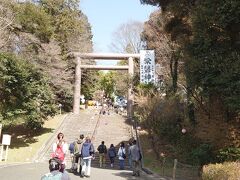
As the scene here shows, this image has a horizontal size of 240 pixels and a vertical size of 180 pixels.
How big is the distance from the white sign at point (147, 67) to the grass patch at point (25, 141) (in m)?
9.03

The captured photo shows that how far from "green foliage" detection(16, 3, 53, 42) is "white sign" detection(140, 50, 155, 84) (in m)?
9.07

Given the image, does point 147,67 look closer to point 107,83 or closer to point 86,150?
point 86,150

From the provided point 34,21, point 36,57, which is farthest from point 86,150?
point 34,21

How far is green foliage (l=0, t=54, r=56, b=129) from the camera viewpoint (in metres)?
28.7

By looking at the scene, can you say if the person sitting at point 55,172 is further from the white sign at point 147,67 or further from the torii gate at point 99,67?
the torii gate at point 99,67

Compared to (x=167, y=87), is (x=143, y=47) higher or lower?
higher

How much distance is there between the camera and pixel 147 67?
41.0m

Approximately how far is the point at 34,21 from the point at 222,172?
30.4m

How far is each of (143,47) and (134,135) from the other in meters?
24.1

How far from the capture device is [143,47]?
184ft

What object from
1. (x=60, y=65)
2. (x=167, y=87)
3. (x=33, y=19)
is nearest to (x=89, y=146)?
(x=167, y=87)

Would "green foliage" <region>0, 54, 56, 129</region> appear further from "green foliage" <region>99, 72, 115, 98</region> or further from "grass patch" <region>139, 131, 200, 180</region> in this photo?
"green foliage" <region>99, 72, 115, 98</region>

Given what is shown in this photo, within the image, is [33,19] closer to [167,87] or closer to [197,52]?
[167,87]

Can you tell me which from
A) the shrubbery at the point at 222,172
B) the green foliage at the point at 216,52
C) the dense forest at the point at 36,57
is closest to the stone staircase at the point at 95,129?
the dense forest at the point at 36,57
